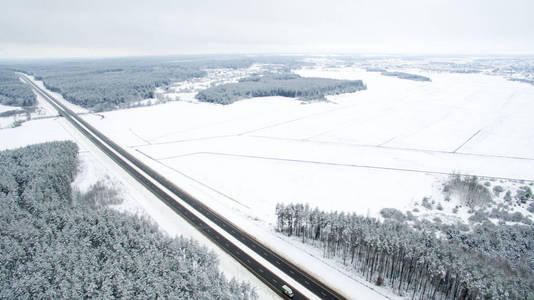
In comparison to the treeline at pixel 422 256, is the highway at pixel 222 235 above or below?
below

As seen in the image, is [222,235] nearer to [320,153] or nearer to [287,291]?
[287,291]

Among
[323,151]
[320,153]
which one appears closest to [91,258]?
[320,153]

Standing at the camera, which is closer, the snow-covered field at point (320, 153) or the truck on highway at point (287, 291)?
the truck on highway at point (287, 291)

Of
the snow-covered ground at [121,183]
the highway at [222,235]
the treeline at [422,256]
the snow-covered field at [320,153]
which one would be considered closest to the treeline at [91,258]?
the snow-covered ground at [121,183]

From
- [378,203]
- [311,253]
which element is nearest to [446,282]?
[311,253]

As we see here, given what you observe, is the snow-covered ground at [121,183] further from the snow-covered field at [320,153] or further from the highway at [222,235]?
the highway at [222,235]

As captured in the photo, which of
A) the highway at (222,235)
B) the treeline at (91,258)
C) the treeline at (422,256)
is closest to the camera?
the treeline at (91,258)
